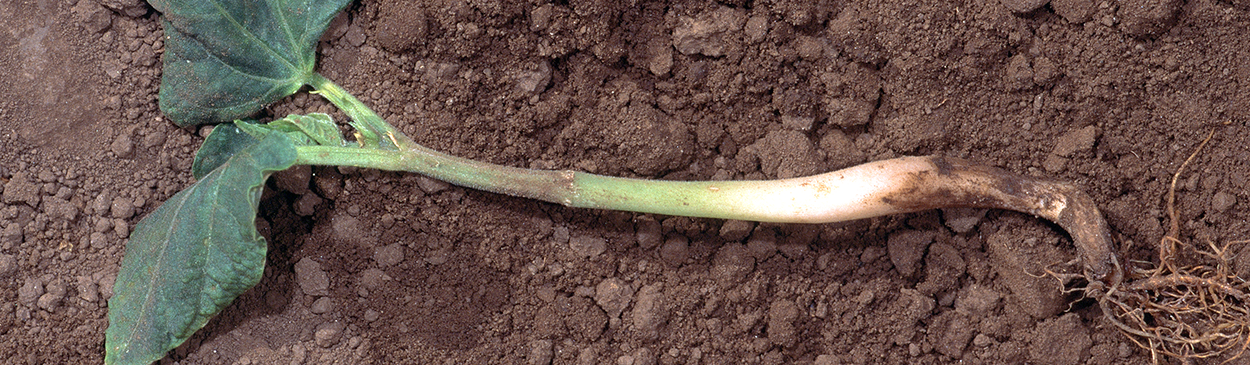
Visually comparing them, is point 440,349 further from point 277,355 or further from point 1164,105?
point 1164,105

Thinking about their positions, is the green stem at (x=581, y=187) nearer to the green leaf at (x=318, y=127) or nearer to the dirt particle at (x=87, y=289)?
the green leaf at (x=318, y=127)

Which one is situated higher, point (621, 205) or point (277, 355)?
point (621, 205)

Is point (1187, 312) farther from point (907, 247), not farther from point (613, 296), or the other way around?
point (613, 296)

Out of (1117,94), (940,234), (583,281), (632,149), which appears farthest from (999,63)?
(583,281)

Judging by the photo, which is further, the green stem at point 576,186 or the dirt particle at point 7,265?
the dirt particle at point 7,265

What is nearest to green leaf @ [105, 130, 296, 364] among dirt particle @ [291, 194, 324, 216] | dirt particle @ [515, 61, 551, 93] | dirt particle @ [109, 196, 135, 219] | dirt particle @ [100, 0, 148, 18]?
dirt particle @ [109, 196, 135, 219]

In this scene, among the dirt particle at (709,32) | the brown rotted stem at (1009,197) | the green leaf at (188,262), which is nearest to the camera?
the green leaf at (188,262)

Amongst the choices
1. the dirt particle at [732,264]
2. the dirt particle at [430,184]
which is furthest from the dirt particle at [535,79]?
the dirt particle at [732,264]
